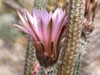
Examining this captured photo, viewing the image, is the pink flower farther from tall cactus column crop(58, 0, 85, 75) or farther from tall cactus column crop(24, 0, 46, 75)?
tall cactus column crop(24, 0, 46, 75)

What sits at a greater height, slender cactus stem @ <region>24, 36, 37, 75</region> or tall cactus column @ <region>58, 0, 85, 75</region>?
tall cactus column @ <region>58, 0, 85, 75</region>

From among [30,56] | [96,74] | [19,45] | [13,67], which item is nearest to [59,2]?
[19,45]

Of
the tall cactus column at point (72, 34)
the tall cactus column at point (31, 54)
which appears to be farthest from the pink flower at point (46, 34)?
the tall cactus column at point (31, 54)

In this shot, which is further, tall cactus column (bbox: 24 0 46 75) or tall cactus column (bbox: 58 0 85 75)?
tall cactus column (bbox: 24 0 46 75)

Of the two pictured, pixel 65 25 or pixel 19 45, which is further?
pixel 19 45

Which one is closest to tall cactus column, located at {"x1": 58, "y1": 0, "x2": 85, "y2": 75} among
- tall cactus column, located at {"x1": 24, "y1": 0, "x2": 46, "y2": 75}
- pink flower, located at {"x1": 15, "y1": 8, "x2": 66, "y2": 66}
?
pink flower, located at {"x1": 15, "y1": 8, "x2": 66, "y2": 66}

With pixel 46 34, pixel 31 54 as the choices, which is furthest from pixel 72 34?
pixel 31 54

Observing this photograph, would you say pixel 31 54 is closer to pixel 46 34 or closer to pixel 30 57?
pixel 30 57

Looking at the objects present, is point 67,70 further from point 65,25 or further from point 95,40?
point 95,40

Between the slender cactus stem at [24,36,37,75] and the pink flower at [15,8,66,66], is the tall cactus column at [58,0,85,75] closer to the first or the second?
the pink flower at [15,8,66,66]
